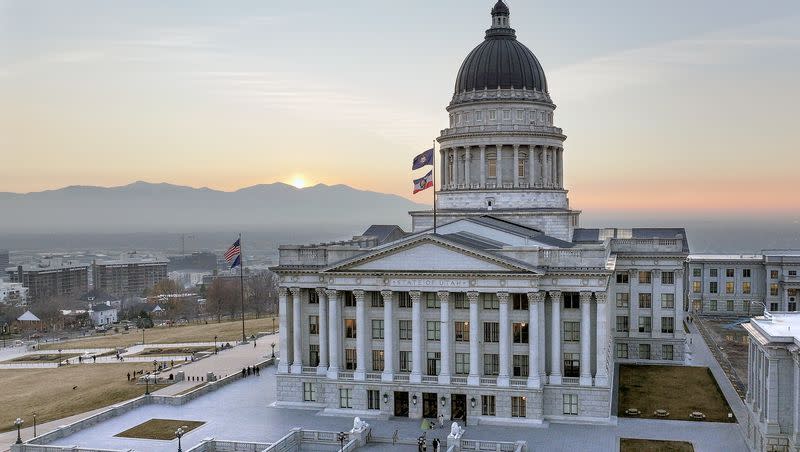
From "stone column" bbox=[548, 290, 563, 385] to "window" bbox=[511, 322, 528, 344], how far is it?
83.1 inches

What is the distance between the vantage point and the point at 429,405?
5641 centimetres

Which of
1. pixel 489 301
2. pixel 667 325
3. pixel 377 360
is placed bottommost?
pixel 667 325

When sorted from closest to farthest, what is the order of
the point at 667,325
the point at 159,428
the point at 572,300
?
the point at 159,428, the point at 572,300, the point at 667,325

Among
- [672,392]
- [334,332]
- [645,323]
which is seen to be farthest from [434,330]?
[645,323]

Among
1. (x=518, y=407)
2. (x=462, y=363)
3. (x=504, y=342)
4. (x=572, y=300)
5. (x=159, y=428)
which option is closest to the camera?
(x=159, y=428)

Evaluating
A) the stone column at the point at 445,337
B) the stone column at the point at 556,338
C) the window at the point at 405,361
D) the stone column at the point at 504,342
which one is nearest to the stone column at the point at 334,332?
the window at the point at 405,361

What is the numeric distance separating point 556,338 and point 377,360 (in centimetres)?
1458

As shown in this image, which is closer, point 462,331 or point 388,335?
point 462,331

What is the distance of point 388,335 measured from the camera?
5750 cm

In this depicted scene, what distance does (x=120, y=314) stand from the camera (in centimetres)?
17438

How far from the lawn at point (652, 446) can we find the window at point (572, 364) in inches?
311

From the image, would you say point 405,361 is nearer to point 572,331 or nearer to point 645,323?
point 572,331

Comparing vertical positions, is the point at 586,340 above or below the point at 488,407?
above

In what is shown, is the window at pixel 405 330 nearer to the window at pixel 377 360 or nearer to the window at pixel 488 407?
the window at pixel 377 360
